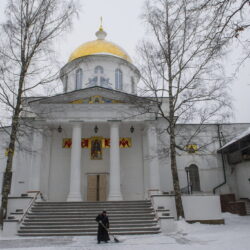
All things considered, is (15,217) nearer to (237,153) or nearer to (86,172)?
(86,172)

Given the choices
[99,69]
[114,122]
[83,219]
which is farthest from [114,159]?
[99,69]

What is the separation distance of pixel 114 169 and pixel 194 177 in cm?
751

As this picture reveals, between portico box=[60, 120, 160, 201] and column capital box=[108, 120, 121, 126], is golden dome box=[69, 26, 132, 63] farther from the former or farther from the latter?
column capital box=[108, 120, 121, 126]

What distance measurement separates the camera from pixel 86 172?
18.9 meters

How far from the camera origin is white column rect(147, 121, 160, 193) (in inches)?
Answer: 647

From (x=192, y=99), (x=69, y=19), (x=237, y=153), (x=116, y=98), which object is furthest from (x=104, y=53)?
(x=237, y=153)

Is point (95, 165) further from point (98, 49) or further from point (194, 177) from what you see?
point (98, 49)

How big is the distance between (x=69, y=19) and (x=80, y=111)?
6073mm

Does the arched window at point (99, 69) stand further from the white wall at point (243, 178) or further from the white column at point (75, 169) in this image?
the white wall at point (243, 178)

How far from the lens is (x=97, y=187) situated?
18.6 m

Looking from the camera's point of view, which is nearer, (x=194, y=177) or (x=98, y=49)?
(x=194, y=177)

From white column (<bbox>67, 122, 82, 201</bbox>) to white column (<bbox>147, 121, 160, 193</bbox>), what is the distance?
4423 millimetres

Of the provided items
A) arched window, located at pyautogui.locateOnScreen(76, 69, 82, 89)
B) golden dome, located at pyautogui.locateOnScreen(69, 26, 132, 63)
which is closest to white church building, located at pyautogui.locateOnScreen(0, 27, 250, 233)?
arched window, located at pyautogui.locateOnScreen(76, 69, 82, 89)

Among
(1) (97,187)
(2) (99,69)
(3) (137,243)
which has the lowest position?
(3) (137,243)
